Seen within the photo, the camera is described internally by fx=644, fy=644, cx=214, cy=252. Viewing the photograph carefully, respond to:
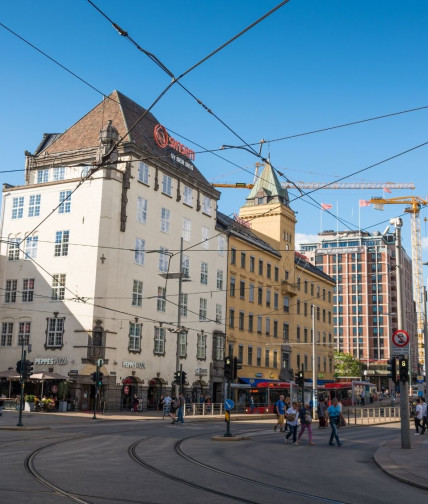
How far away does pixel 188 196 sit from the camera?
194ft

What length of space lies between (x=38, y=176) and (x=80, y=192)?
625cm

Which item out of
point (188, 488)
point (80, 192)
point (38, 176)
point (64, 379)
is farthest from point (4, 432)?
point (38, 176)

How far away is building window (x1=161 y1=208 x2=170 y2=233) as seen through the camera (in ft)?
181

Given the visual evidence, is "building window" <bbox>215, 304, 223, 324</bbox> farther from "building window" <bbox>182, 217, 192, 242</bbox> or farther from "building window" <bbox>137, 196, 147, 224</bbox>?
"building window" <bbox>137, 196, 147, 224</bbox>

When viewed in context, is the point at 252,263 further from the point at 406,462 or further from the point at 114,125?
the point at 406,462

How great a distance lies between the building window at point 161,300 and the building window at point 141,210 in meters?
5.95

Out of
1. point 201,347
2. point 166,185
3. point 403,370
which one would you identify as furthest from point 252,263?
point 403,370

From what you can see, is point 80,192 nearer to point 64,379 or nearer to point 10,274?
point 10,274

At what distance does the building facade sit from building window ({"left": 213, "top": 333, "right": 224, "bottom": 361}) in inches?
3563

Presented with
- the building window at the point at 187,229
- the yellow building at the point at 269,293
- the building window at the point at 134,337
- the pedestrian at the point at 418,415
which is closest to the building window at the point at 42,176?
the building window at the point at 187,229

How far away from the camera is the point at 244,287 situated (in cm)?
6644

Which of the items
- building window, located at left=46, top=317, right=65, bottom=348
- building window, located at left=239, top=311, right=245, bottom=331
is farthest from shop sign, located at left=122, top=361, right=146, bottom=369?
building window, located at left=239, top=311, right=245, bottom=331

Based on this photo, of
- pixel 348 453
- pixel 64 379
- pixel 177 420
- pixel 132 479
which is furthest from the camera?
pixel 64 379

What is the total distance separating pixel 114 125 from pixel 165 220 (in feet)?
30.0
